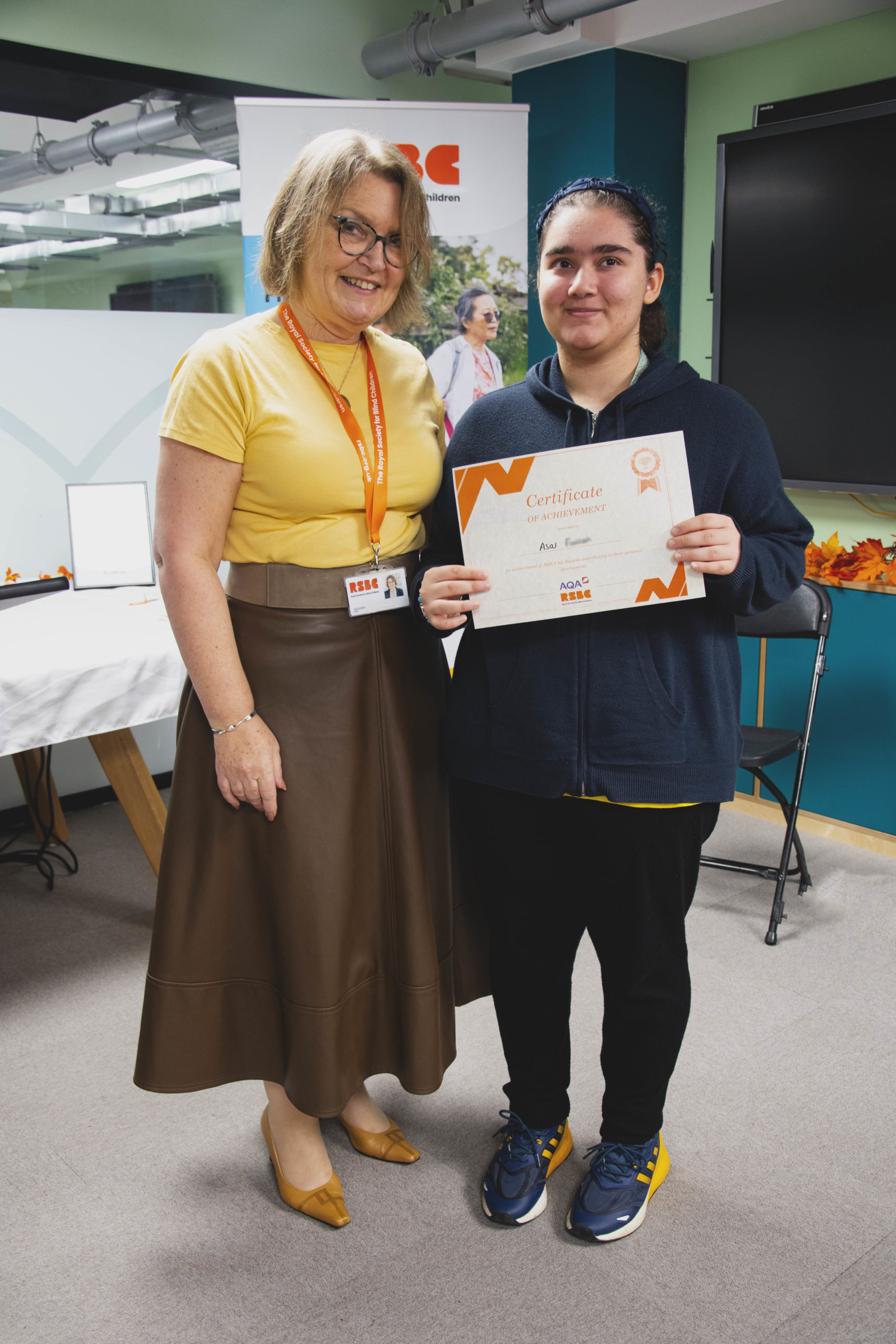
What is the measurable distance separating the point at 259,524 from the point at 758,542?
2.46ft

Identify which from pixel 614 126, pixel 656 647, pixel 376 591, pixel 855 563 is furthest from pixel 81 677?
pixel 614 126

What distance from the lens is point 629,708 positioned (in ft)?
5.18

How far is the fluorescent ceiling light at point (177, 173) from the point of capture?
155 inches

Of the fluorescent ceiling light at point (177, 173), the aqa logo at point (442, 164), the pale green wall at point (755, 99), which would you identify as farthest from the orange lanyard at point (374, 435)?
the fluorescent ceiling light at point (177, 173)

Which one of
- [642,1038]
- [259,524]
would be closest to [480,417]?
[259,524]

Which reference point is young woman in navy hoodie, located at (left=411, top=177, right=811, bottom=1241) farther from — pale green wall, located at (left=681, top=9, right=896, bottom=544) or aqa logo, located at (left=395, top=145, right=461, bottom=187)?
aqa logo, located at (left=395, top=145, right=461, bottom=187)

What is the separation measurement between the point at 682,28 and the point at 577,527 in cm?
317

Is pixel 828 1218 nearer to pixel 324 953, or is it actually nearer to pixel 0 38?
pixel 324 953

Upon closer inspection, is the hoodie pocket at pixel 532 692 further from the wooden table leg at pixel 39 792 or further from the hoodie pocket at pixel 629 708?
the wooden table leg at pixel 39 792

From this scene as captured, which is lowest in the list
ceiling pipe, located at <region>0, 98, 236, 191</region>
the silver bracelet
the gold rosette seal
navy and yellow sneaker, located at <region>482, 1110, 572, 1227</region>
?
navy and yellow sneaker, located at <region>482, 1110, 572, 1227</region>

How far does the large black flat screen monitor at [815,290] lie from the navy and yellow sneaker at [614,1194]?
2.50 metres

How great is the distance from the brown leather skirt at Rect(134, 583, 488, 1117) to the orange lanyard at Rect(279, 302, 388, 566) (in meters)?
0.17

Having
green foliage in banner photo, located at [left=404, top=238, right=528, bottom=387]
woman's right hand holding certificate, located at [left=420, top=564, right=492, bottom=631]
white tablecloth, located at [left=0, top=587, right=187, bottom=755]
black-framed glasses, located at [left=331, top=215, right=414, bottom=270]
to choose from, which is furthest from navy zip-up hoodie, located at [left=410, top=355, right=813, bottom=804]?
green foliage in banner photo, located at [left=404, top=238, right=528, bottom=387]

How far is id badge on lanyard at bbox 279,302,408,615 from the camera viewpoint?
64.3 inches
